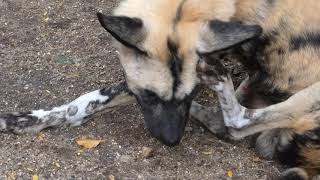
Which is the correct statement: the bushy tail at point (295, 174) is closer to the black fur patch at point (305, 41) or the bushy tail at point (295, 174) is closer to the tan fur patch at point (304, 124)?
the tan fur patch at point (304, 124)

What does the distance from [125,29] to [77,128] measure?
0.90 metres

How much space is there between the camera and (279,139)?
12.1 feet

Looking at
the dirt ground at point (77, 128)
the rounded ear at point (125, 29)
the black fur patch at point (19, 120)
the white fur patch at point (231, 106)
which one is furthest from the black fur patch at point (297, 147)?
the black fur patch at point (19, 120)

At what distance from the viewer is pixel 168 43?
3.28m

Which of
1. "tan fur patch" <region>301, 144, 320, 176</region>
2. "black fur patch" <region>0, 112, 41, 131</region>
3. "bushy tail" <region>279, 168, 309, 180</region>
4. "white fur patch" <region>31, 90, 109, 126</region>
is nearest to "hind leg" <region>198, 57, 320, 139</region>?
"tan fur patch" <region>301, 144, 320, 176</region>

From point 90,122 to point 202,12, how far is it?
1050mm

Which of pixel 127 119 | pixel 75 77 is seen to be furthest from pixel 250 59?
pixel 75 77

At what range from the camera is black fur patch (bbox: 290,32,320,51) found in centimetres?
357

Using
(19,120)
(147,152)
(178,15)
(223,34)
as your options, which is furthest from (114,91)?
(223,34)

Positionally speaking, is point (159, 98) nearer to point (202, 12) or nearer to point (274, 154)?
point (202, 12)

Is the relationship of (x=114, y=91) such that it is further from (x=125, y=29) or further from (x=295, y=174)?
(x=295, y=174)

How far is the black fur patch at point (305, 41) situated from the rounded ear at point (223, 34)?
1.52 feet

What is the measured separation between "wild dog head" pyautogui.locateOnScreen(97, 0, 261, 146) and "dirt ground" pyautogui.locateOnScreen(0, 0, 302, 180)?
279 millimetres

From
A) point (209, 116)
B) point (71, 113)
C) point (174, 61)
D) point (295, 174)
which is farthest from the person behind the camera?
point (209, 116)
